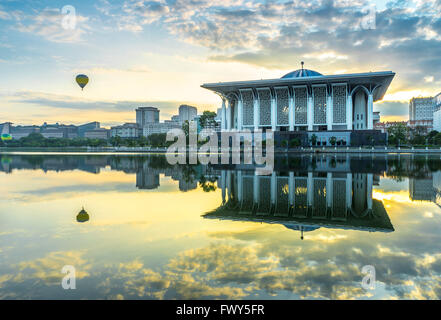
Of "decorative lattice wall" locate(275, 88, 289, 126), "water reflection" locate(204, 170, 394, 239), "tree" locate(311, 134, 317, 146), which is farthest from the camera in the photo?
"decorative lattice wall" locate(275, 88, 289, 126)

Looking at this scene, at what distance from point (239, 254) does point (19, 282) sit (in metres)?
3.08

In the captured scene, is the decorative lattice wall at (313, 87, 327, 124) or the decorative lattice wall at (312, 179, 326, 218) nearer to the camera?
the decorative lattice wall at (312, 179, 326, 218)

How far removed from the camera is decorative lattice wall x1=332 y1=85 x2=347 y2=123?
6531 cm

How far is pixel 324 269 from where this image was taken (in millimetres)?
4504

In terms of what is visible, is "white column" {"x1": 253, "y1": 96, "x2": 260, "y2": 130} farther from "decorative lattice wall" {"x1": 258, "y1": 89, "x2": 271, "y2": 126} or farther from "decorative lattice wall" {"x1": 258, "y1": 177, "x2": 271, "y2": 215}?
"decorative lattice wall" {"x1": 258, "y1": 177, "x2": 271, "y2": 215}

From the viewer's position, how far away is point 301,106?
68.6m

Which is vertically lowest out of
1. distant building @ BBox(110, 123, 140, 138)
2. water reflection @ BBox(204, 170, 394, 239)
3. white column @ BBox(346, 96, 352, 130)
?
water reflection @ BBox(204, 170, 394, 239)

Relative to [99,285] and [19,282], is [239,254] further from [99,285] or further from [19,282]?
[19,282]

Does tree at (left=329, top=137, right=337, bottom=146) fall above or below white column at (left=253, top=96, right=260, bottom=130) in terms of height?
below

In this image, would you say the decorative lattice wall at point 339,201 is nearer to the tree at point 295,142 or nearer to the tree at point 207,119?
the tree at point 295,142

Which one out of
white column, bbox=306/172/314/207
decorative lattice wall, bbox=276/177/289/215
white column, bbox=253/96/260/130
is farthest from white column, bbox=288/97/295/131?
white column, bbox=306/172/314/207

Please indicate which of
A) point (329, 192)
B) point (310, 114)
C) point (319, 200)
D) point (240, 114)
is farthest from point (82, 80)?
point (310, 114)

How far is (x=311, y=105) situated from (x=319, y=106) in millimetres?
1821
